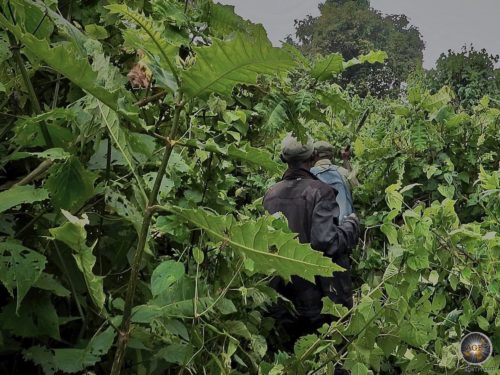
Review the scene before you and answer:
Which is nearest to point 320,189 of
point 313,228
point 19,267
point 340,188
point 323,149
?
point 313,228

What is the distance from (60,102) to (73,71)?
53 cm

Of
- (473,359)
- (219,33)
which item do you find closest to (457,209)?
(473,359)

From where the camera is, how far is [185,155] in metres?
1.71

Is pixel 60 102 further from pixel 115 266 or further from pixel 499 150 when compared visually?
pixel 499 150

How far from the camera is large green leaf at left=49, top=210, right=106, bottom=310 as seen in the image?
757 mm

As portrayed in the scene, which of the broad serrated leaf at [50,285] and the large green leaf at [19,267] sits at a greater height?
the large green leaf at [19,267]

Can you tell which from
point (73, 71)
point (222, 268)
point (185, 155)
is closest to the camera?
point (73, 71)

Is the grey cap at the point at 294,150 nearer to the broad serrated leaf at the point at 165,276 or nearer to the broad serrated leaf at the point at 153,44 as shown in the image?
the broad serrated leaf at the point at 165,276

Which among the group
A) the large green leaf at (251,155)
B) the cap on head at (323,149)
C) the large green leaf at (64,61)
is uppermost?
the cap on head at (323,149)

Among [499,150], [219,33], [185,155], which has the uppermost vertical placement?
[499,150]

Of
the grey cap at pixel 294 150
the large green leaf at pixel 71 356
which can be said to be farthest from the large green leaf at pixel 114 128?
the grey cap at pixel 294 150

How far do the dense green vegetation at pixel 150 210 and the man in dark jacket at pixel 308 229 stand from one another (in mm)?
857

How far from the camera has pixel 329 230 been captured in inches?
111

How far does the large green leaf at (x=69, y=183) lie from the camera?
94 cm
